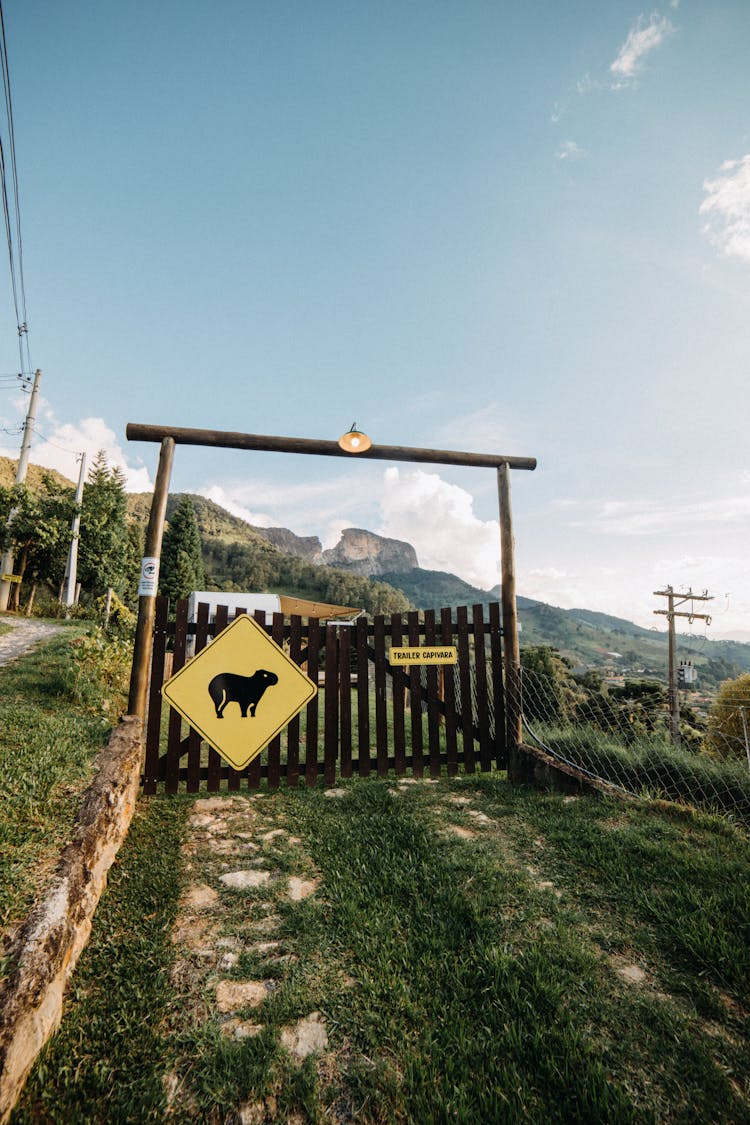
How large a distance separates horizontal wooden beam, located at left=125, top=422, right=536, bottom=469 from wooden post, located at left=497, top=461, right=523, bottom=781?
25cm

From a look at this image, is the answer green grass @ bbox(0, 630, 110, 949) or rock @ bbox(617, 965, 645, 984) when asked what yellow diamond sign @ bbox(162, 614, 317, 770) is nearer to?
green grass @ bbox(0, 630, 110, 949)

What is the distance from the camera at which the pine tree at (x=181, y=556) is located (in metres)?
42.6

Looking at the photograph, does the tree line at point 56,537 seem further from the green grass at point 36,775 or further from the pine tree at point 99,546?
the green grass at point 36,775

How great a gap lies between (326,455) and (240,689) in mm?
2711

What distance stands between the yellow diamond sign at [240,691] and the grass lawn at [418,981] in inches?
32.1

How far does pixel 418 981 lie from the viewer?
190 centimetres

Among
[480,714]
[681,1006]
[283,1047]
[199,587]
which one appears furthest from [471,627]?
[199,587]

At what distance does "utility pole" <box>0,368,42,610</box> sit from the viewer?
18705 mm

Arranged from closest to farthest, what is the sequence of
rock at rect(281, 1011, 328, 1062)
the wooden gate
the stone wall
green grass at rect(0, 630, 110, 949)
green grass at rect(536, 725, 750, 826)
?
the stone wall, rock at rect(281, 1011, 328, 1062), green grass at rect(0, 630, 110, 949), the wooden gate, green grass at rect(536, 725, 750, 826)

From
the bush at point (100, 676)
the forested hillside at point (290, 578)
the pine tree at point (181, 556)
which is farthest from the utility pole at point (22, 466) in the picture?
the forested hillside at point (290, 578)

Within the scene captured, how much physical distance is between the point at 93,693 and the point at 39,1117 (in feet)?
14.9

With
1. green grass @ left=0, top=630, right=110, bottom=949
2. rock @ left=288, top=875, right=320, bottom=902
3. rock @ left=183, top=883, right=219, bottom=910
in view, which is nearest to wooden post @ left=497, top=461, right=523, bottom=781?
rock @ left=288, top=875, right=320, bottom=902

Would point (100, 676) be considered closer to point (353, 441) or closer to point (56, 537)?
point (353, 441)

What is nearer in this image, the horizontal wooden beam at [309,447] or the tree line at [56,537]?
the horizontal wooden beam at [309,447]
